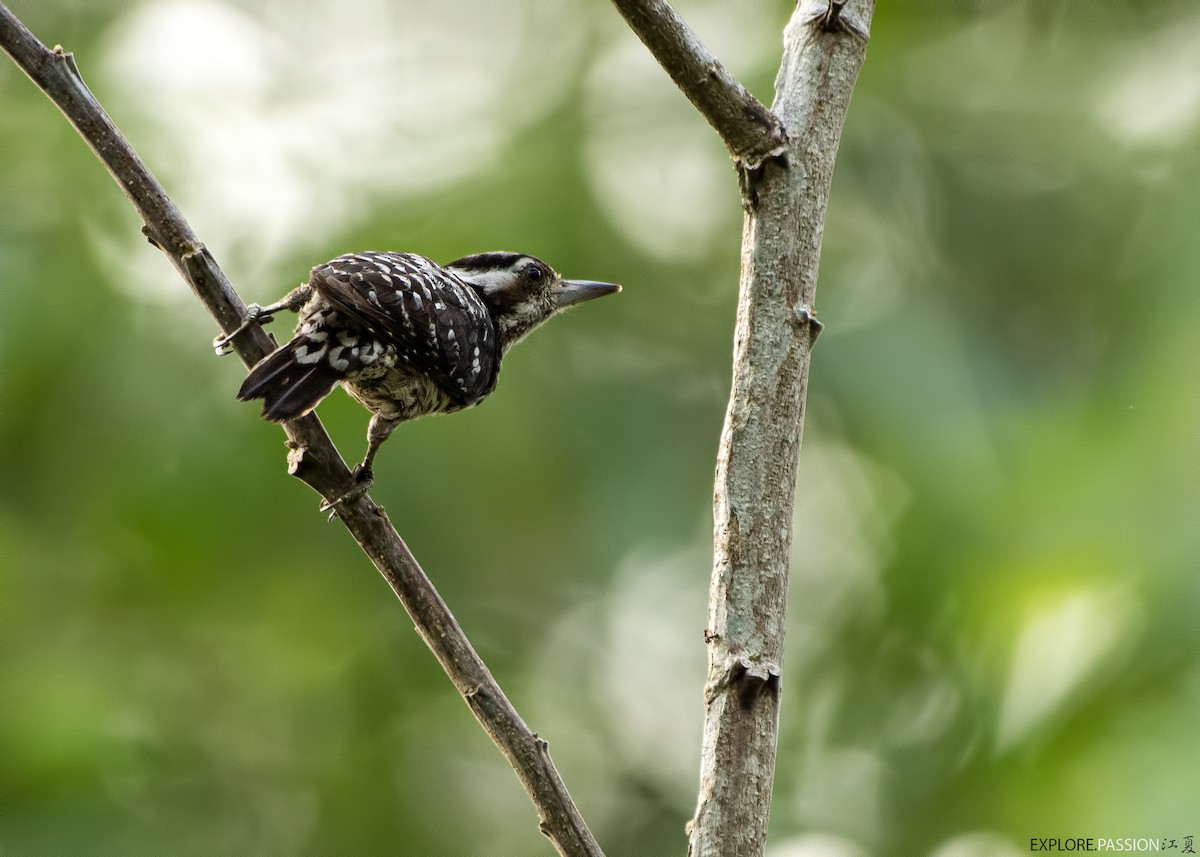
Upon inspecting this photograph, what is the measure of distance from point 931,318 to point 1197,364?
1333 millimetres

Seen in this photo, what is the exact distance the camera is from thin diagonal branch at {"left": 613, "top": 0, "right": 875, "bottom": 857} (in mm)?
1985

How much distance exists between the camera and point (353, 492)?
2.32 m

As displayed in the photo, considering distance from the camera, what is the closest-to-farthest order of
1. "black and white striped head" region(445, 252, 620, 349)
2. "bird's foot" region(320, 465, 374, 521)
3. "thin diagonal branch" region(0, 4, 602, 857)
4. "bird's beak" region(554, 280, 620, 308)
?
"thin diagonal branch" region(0, 4, 602, 857)
"bird's foot" region(320, 465, 374, 521)
"black and white striped head" region(445, 252, 620, 349)
"bird's beak" region(554, 280, 620, 308)

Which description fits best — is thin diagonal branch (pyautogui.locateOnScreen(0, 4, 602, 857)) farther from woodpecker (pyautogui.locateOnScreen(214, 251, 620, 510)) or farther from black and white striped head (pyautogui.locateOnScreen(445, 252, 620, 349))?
black and white striped head (pyautogui.locateOnScreen(445, 252, 620, 349))

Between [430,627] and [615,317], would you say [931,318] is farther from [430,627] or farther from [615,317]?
[430,627]

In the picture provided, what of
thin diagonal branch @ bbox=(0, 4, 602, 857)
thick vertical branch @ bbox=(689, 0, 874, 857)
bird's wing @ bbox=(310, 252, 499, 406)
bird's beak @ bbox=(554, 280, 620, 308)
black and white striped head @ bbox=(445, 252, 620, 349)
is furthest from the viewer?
bird's beak @ bbox=(554, 280, 620, 308)

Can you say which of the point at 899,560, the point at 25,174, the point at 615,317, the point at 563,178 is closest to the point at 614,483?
the point at 615,317

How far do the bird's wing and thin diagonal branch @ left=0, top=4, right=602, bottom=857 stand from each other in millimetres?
425

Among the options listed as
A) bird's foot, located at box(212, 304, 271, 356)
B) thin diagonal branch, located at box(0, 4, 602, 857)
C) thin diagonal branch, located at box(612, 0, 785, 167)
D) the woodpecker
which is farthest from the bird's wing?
thin diagonal branch, located at box(612, 0, 785, 167)

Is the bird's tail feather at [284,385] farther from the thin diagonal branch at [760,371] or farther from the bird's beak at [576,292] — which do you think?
the bird's beak at [576,292]

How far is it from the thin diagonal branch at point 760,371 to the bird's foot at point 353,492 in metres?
0.75

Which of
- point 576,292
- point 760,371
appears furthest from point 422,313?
point 760,371

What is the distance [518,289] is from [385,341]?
106 cm

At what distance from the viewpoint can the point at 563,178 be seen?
21.7 feet
